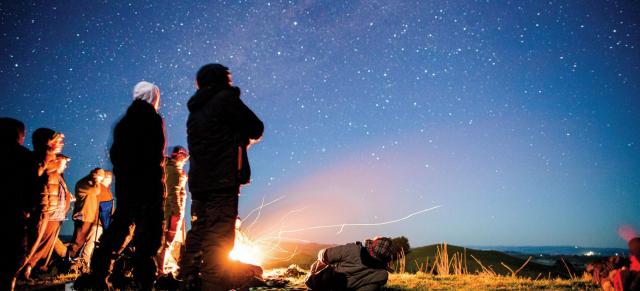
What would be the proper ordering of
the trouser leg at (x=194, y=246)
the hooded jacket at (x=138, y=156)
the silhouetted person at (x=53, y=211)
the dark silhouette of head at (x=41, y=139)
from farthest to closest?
1. the silhouetted person at (x=53, y=211)
2. the dark silhouette of head at (x=41, y=139)
3. the hooded jacket at (x=138, y=156)
4. the trouser leg at (x=194, y=246)

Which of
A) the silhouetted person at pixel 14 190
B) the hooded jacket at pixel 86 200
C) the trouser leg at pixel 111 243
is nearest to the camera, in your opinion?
the silhouetted person at pixel 14 190

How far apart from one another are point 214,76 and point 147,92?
1247 mm

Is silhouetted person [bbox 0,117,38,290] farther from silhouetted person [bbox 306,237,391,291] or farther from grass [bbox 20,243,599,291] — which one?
silhouetted person [bbox 306,237,391,291]

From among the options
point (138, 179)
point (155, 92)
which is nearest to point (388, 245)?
point (138, 179)

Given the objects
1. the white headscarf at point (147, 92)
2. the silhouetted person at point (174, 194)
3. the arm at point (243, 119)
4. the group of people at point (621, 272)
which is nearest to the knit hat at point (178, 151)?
the silhouetted person at point (174, 194)

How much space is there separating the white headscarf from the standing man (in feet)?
3.48

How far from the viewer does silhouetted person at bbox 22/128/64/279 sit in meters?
4.16

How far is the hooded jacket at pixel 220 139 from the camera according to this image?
310 cm

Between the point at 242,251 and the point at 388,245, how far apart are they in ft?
12.0

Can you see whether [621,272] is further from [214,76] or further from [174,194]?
[174,194]

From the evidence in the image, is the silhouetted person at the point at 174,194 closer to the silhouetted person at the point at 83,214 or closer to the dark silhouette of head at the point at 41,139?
the dark silhouette of head at the point at 41,139

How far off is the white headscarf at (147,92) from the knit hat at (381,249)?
3.05 m

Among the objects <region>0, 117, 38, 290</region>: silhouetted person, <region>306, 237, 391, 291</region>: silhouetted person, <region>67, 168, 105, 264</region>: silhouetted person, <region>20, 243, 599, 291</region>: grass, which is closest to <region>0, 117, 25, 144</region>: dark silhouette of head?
<region>0, 117, 38, 290</region>: silhouetted person

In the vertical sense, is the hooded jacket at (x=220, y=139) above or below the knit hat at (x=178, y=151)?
below
